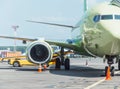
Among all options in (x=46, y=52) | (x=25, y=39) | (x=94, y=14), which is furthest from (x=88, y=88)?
(x=25, y=39)

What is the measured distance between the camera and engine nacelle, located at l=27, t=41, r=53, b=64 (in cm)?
2392

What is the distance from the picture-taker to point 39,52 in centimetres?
2434

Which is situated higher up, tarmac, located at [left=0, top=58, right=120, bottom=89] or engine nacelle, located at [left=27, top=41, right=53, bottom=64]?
engine nacelle, located at [left=27, top=41, right=53, bottom=64]

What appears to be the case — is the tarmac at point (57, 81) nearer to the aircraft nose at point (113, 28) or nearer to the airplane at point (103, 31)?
the airplane at point (103, 31)

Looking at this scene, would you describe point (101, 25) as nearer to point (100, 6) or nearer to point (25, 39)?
point (100, 6)

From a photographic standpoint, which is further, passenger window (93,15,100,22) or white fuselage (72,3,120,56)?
passenger window (93,15,100,22)

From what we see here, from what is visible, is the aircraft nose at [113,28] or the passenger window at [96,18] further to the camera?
the passenger window at [96,18]

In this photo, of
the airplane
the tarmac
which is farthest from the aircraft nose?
the tarmac

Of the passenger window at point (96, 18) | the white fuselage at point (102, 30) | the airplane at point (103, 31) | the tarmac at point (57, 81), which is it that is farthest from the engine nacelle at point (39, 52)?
the passenger window at point (96, 18)

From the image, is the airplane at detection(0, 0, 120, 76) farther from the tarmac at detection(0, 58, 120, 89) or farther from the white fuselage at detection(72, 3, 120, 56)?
the tarmac at detection(0, 58, 120, 89)

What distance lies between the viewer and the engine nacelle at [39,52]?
78.5 ft

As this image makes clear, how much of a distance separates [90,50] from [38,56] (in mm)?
4652

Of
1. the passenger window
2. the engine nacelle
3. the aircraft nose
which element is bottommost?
the engine nacelle

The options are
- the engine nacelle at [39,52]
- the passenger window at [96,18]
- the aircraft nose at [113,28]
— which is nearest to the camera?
the aircraft nose at [113,28]
